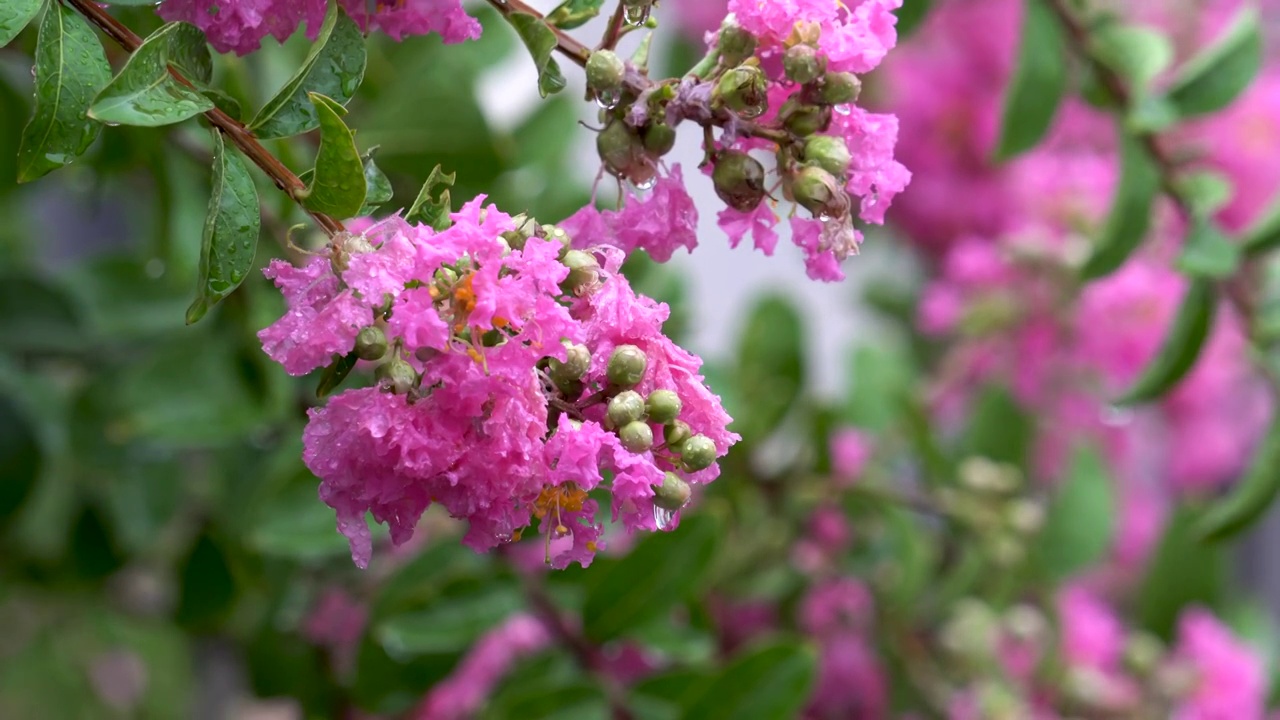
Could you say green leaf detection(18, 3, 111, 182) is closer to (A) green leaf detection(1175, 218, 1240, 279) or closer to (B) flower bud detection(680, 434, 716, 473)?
(B) flower bud detection(680, 434, 716, 473)

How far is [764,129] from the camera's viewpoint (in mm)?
398

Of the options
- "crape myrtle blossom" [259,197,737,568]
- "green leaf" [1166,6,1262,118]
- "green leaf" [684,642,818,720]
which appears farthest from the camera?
"green leaf" [1166,6,1262,118]

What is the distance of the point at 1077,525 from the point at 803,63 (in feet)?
2.53

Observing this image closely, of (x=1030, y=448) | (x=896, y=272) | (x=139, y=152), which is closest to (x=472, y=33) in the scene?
(x=139, y=152)

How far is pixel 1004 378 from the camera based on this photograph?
1194mm

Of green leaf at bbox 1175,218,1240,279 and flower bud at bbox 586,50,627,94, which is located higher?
flower bud at bbox 586,50,627,94

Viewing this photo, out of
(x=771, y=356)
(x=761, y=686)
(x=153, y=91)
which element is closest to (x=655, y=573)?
(x=761, y=686)

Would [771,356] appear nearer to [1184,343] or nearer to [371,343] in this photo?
[1184,343]

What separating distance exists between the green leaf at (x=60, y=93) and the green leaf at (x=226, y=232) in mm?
37

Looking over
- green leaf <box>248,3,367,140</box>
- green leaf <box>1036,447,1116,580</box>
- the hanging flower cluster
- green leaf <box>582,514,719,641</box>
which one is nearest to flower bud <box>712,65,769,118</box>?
the hanging flower cluster

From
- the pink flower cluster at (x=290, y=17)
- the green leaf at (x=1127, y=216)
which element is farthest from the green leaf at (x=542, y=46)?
the green leaf at (x=1127, y=216)

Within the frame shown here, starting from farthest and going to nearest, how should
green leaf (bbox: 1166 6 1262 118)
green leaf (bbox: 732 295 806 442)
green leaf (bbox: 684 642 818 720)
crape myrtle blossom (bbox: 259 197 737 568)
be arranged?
green leaf (bbox: 732 295 806 442)
green leaf (bbox: 1166 6 1262 118)
green leaf (bbox: 684 642 818 720)
crape myrtle blossom (bbox: 259 197 737 568)

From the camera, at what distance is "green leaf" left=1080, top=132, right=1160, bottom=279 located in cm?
79

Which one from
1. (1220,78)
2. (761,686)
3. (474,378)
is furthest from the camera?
(1220,78)
